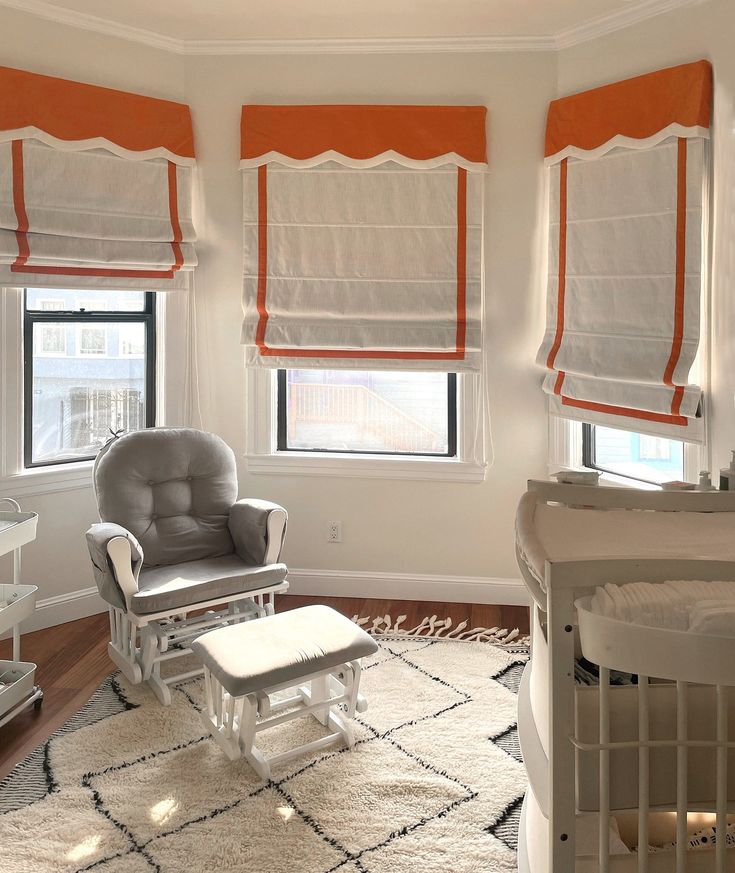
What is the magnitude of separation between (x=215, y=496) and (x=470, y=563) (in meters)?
1.30

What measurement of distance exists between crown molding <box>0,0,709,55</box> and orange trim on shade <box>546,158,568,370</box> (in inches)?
21.6

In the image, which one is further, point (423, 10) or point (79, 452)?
point (79, 452)

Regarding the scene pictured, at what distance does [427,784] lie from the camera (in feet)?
7.89

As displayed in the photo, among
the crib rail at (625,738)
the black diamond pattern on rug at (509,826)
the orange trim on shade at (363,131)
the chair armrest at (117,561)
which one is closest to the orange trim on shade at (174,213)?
the orange trim on shade at (363,131)

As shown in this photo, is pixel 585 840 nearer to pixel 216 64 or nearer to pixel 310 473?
pixel 310 473

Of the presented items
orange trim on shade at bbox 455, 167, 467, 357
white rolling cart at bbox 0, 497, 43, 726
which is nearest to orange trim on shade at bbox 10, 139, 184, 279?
white rolling cart at bbox 0, 497, 43, 726

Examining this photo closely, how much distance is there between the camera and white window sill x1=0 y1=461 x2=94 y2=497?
348 centimetres

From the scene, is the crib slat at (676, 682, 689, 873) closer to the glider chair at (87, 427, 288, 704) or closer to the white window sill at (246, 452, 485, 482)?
the glider chair at (87, 427, 288, 704)

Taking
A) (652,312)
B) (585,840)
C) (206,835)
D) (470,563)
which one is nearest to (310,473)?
(470,563)

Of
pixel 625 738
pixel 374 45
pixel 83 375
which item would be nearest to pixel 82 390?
pixel 83 375

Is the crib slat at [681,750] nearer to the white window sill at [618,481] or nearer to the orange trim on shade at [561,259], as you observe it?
the white window sill at [618,481]

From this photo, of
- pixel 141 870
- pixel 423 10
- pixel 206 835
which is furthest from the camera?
pixel 423 10

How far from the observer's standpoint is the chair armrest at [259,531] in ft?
10.8

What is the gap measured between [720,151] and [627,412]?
1039 millimetres
